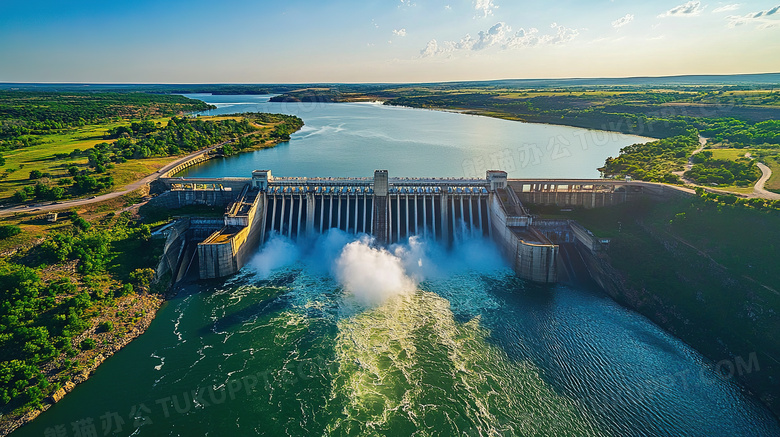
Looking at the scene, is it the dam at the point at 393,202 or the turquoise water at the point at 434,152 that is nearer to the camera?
the dam at the point at 393,202

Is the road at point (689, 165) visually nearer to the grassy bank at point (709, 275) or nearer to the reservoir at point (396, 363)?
the grassy bank at point (709, 275)

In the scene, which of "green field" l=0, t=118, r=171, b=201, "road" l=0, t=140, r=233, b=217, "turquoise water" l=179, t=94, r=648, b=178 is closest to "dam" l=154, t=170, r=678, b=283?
"road" l=0, t=140, r=233, b=217

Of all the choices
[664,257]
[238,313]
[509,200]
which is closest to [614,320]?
[664,257]

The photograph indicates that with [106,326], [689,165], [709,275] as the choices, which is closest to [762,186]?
[689,165]

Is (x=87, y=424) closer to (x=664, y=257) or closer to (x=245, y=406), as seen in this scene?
(x=245, y=406)

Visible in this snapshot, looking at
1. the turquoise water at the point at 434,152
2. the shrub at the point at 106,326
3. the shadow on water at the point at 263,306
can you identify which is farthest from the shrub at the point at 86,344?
the turquoise water at the point at 434,152
